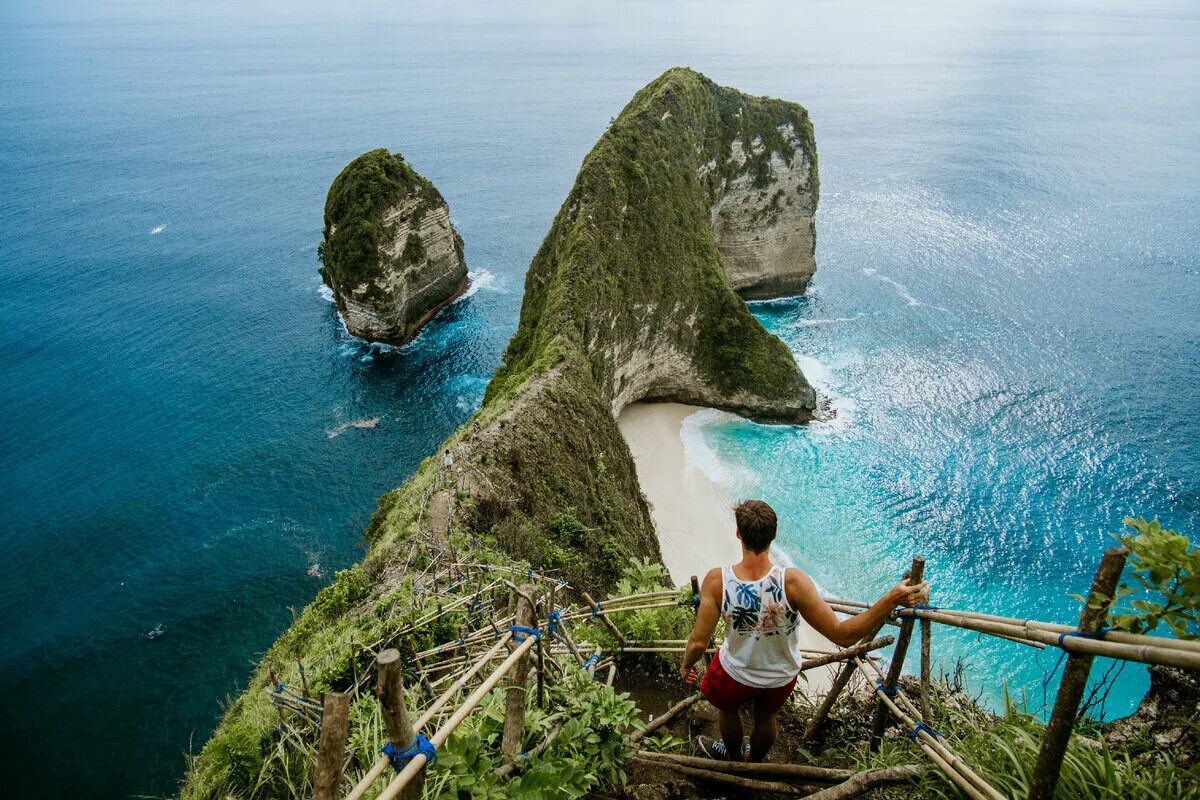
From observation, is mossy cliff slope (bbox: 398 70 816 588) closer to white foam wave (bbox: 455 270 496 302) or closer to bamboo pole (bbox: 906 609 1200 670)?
bamboo pole (bbox: 906 609 1200 670)

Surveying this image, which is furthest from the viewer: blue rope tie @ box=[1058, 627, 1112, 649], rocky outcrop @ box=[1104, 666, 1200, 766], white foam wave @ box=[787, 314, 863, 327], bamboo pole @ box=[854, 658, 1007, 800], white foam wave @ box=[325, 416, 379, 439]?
white foam wave @ box=[787, 314, 863, 327]

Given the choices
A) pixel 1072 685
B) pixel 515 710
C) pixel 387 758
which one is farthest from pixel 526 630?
pixel 1072 685

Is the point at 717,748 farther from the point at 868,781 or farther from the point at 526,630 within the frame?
the point at 526,630

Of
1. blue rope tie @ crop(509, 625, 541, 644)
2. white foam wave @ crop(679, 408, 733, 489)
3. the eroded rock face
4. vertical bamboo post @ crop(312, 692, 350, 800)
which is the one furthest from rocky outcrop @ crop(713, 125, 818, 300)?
vertical bamboo post @ crop(312, 692, 350, 800)

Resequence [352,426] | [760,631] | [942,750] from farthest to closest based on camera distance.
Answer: [352,426], [760,631], [942,750]

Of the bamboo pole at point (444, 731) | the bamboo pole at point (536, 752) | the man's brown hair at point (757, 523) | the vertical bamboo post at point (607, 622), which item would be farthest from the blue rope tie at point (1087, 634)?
the vertical bamboo post at point (607, 622)

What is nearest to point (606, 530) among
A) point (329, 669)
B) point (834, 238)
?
point (329, 669)
